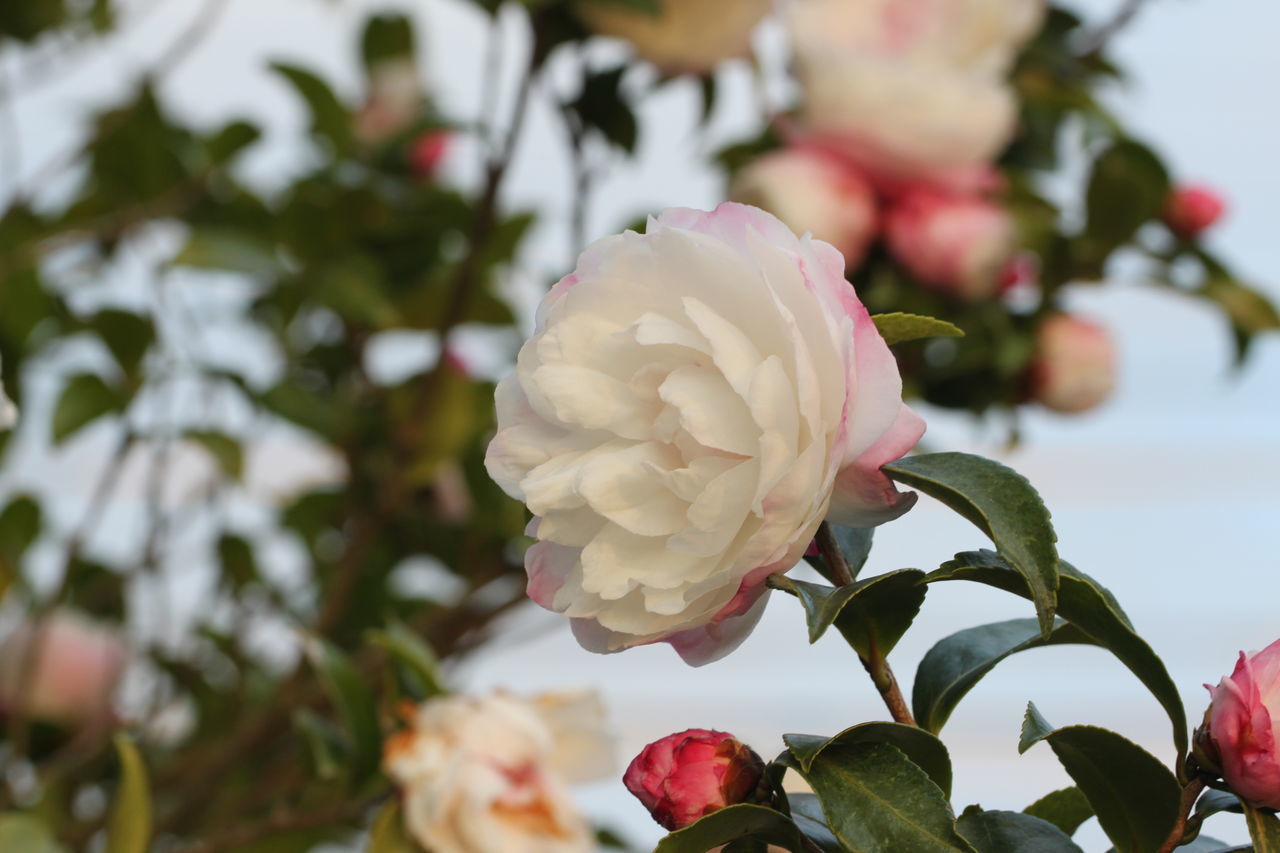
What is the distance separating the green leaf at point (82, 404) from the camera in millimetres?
723

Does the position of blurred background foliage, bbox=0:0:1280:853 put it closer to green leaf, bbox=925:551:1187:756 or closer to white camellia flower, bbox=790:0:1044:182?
white camellia flower, bbox=790:0:1044:182

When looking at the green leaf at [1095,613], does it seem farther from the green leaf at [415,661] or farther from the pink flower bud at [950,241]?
the pink flower bud at [950,241]

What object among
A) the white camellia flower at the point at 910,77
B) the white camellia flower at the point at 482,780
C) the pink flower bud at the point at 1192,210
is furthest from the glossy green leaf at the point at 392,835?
the pink flower bud at the point at 1192,210

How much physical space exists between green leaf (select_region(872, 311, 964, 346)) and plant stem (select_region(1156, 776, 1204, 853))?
0.08 meters

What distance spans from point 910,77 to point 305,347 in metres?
0.46

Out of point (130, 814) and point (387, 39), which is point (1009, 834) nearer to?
point (130, 814)

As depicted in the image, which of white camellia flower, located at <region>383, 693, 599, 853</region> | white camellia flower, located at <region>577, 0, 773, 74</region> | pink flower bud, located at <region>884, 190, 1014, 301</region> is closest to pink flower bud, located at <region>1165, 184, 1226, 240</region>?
pink flower bud, located at <region>884, 190, 1014, 301</region>

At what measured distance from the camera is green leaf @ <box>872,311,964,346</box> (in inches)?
8.5

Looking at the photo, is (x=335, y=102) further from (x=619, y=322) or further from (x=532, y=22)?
(x=619, y=322)

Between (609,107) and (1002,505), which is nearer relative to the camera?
(1002,505)

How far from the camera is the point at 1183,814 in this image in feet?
0.70

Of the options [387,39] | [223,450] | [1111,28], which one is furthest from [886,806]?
[387,39]

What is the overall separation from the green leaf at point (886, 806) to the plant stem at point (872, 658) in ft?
0.05

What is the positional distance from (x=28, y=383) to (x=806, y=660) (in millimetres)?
1575
